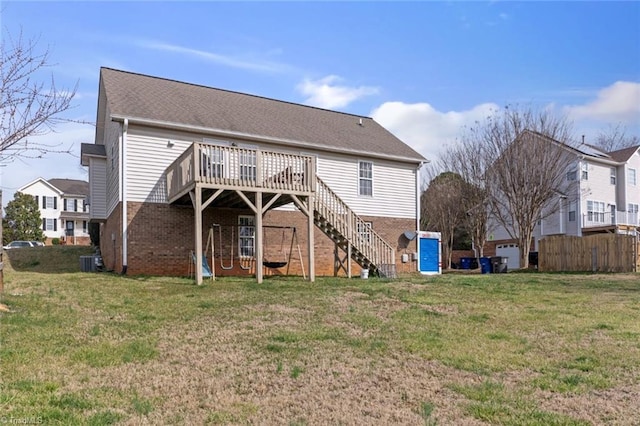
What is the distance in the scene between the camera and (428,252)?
21844mm

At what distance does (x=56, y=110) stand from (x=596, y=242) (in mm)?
22890

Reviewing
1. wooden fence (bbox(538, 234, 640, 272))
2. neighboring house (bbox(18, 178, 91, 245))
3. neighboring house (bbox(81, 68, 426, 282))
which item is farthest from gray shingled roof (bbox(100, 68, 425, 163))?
neighboring house (bbox(18, 178, 91, 245))

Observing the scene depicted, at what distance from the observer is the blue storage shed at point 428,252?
70.8ft

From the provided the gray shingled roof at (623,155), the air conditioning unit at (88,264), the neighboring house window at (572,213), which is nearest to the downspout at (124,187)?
the air conditioning unit at (88,264)

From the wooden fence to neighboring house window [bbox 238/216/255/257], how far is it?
15118mm

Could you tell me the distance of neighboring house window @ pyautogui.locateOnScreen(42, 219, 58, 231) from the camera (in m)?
51.3

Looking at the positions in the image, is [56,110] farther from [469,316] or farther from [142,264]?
[142,264]

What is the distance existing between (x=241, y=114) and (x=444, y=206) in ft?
56.4

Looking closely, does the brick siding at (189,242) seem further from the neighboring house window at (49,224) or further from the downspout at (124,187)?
the neighboring house window at (49,224)

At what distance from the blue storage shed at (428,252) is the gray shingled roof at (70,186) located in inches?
1645

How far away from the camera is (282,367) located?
19.0 ft

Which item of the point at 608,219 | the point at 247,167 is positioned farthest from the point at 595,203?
the point at 247,167

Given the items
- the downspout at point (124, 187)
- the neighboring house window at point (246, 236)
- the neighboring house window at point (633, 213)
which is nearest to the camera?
the downspout at point (124, 187)

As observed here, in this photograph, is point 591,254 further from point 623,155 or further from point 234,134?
point 623,155
